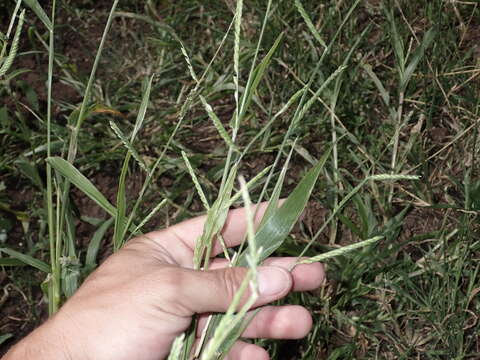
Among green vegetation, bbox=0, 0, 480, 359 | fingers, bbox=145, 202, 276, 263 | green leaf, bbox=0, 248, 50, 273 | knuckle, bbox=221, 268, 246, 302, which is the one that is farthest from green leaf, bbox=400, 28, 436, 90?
green leaf, bbox=0, 248, 50, 273

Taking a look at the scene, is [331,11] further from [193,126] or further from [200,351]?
[200,351]

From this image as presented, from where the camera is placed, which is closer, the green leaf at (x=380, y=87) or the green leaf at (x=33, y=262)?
the green leaf at (x=33, y=262)

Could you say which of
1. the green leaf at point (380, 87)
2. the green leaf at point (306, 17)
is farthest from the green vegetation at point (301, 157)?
the green leaf at point (306, 17)

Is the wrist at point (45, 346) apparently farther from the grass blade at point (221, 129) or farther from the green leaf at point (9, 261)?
the grass blade at point (221, 129)

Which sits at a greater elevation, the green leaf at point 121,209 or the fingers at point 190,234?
the green leaf at point 121,209

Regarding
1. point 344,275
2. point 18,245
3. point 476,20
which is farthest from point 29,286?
point 476,20
